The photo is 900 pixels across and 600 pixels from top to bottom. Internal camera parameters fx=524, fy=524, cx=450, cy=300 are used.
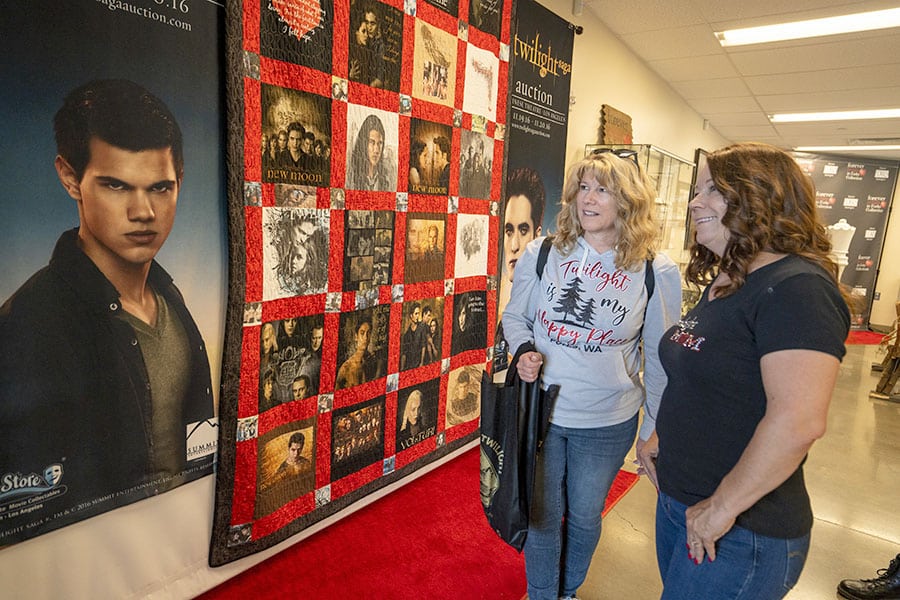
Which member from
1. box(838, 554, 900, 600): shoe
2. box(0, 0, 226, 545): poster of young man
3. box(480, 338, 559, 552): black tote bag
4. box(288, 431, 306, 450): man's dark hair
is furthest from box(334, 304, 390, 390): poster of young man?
box(838, 554, 900, 600): shoe

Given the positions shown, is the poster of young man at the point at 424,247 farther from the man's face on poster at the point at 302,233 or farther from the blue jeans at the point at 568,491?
the blue jeans at the point at 568,491

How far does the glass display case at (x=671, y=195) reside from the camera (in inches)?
177

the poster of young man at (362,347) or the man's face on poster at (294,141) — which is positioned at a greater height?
the man's face on poster at (294,141)

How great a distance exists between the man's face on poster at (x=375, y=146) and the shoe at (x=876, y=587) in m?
2.59

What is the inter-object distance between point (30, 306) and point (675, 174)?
5.18 metres

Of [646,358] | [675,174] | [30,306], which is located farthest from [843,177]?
[30,306]

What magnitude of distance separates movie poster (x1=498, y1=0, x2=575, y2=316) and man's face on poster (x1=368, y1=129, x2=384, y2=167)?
106 cm

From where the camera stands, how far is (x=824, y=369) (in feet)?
2.80

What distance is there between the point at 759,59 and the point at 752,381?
187 inches

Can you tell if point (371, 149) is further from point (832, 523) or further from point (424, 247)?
point (832, 523)

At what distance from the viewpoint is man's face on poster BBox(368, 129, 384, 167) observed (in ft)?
7.14

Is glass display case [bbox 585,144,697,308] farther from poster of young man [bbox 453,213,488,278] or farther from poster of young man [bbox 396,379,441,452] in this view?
poster of young man [bbox 396,379,441,452]

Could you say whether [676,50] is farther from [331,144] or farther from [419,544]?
[419,544]

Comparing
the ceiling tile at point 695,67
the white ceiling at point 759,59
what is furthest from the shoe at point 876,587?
the ceiling tile at point 695,67
